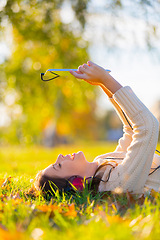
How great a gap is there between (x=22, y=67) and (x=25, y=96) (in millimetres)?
1296

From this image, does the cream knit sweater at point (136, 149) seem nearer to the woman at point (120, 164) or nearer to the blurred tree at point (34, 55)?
the woman at point (120, 164)

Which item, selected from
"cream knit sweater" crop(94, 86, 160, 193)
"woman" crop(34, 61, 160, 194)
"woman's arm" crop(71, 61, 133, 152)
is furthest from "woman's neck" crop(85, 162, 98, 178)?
"woman's arm" crop(71, 61, 133, 152)

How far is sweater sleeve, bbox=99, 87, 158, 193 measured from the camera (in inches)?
107

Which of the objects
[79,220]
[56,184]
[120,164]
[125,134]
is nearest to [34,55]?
[125,134]

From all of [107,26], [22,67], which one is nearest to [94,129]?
[22,67]

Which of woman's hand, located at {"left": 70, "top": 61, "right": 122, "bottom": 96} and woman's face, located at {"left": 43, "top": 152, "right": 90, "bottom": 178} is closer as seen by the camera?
woman's hand, located at {"left": 70, "top": 61, "right": 122, "bottom": 96}

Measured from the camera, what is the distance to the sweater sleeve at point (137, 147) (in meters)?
2.71

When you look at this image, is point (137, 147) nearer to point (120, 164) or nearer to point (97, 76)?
point (120, 164)

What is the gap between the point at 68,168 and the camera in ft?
9.80

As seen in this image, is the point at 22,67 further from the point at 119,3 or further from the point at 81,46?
the point at 119,3

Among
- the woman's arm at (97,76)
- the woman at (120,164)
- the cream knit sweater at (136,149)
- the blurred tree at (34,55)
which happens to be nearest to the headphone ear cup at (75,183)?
the woman at (120,164)

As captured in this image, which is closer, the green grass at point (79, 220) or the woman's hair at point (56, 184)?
the green grass at point (79, 220)

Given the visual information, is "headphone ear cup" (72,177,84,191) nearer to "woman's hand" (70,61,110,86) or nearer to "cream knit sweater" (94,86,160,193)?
"cream knit sweater" (94,86,160,193)

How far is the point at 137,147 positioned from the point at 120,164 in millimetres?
250
